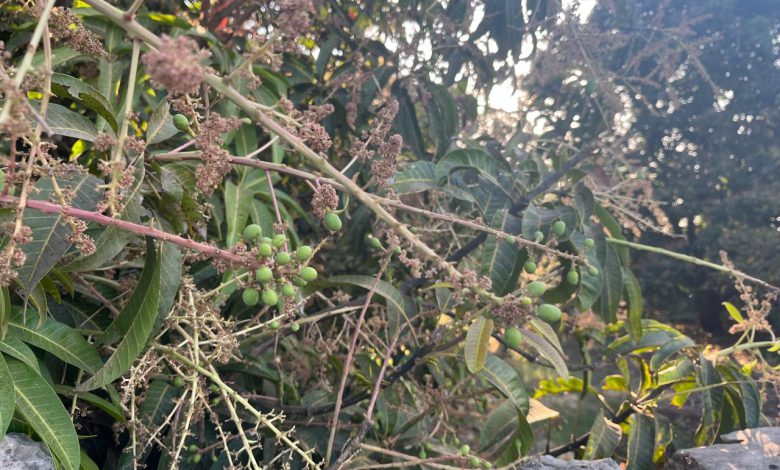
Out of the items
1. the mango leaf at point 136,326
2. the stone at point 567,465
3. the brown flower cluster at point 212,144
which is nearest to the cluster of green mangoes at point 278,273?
the brown flower cluster at point 212,144

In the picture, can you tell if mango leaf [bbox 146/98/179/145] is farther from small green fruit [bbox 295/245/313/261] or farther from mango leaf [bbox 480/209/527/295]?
mango leaf [bbox 480/209/527/295]

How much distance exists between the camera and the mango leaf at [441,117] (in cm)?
179

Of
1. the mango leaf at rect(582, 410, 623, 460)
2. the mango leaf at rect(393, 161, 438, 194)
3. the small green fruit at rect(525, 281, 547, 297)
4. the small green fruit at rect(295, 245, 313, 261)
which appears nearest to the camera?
the small green fruit at rect(295, 245, 313, 261)

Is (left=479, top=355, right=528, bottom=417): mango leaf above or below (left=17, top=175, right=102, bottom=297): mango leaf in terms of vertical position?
below

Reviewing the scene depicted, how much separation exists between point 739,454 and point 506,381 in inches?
24.5

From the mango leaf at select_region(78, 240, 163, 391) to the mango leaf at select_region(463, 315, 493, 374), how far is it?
0.48 m

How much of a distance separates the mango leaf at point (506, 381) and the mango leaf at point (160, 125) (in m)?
0.71

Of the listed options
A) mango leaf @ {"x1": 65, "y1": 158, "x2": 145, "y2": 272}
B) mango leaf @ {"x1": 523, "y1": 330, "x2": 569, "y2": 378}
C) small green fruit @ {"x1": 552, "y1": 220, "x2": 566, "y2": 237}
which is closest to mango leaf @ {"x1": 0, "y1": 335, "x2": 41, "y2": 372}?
mango leaf @ {"x1": 65, "y1": 158, "x2": 145, "y2": 272}

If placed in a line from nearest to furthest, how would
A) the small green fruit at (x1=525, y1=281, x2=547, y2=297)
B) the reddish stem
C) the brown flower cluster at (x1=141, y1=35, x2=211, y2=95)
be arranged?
the brown flower cluster at (x1=141, y1=35, x2=211, y2=95), the reddish stem, the small green fruit at (x1=525, y1=281, x2=547, y2=297)

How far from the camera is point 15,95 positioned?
1.36 feet

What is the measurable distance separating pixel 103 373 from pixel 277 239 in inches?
13.4

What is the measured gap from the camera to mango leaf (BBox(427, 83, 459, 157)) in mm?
1794

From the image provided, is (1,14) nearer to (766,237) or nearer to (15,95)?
(15,95)

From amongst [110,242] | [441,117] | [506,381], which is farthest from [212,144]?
[441,117]
